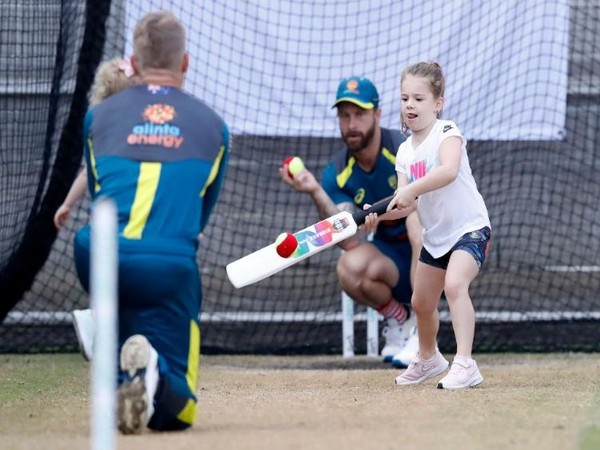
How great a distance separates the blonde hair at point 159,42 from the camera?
4.56 meters

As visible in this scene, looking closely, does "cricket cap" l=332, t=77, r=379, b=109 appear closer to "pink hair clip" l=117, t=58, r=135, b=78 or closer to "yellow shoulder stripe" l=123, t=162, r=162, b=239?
"pink hair clip" l=117, t=58, r=135, b=78

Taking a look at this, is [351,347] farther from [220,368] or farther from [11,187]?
[11,187]

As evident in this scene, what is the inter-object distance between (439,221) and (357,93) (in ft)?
5.41

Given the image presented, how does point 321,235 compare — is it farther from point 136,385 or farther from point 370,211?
point 136,385

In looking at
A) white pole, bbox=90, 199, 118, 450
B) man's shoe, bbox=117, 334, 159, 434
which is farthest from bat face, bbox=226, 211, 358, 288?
white pole, bbox=90, 199, 118, 450

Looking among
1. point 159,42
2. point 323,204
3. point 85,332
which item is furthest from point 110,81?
point 323,204

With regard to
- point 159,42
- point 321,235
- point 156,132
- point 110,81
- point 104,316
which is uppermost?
point 159,42

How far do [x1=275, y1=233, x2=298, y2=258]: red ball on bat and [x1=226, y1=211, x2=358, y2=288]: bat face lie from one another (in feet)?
0.06

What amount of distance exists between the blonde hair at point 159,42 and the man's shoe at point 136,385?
1018 millimetres

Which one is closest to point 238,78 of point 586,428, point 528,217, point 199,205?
point 528,217

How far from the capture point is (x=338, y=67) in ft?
27.6

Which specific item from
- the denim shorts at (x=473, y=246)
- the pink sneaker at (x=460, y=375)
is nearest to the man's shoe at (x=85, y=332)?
the pink sneaker at (x=460, y=375)

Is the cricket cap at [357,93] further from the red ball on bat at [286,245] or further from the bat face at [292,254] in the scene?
the red ball on bat at [286,245]

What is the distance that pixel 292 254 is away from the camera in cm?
570
